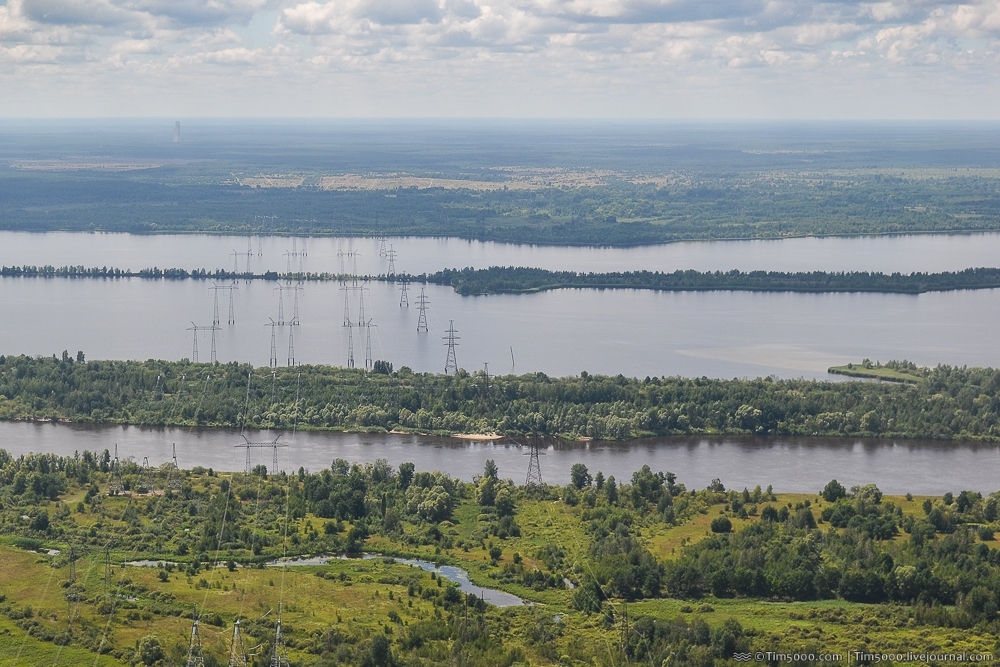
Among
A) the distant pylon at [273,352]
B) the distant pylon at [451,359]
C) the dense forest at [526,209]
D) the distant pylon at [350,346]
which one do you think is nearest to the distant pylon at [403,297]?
the distant pylon at [350,346]

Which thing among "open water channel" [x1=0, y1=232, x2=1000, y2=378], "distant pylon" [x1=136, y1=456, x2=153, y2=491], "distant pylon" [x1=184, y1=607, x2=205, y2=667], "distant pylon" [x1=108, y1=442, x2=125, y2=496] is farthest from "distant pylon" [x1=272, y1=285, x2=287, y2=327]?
"distant pylon" [x1=184, y1=607, x2=205, y2=667]

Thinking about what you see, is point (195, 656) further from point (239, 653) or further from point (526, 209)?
point (526, 209)

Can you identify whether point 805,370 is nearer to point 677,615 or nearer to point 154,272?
point 677,615

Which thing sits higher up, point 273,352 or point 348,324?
point 348,324

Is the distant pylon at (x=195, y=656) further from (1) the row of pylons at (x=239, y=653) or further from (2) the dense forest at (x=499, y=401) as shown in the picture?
(2) the dense forest at (x=499, y=401)

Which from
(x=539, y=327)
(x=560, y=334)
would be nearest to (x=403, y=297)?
(x=539, y=327)

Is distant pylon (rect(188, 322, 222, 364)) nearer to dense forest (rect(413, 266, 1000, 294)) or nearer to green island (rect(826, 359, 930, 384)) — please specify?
dense forest (rect(413, 266, 1000, 294))

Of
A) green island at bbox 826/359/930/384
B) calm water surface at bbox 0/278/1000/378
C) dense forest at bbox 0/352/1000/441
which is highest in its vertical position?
calm water surface at bbox 0/278/1000/378
